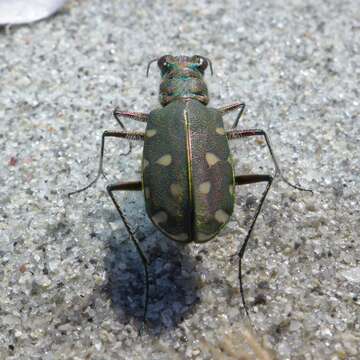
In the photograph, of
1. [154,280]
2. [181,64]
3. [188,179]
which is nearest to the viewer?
[188,179]

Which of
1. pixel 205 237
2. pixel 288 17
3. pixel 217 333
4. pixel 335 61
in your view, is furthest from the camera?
pixel 288 17

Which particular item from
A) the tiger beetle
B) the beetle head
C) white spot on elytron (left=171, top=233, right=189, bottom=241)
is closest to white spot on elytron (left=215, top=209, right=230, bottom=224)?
the tiger beetle

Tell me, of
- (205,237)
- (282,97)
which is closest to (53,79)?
(282,97)

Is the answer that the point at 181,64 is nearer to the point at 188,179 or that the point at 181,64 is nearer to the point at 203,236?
the point at 188,179

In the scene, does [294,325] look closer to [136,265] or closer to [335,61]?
[136,265]

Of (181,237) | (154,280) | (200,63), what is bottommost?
(154,280)

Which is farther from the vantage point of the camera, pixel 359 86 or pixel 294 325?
pixel 359 86

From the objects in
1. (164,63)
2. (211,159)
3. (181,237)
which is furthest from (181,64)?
(181,237)
